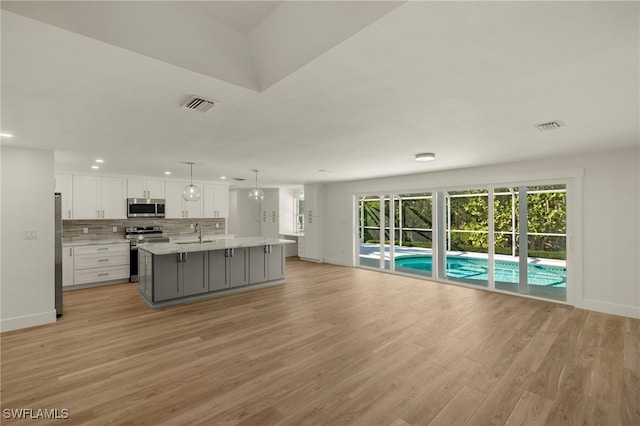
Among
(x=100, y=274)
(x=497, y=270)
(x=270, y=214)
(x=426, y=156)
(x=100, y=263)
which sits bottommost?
(x=497, y=270)

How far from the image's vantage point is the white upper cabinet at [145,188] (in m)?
6.85

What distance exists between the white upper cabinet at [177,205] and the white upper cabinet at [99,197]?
909 millimetres

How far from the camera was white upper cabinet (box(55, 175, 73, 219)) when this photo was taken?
19.7 feet

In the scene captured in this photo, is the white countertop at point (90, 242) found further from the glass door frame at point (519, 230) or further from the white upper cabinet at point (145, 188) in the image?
the glass door frame at point (519, 230)

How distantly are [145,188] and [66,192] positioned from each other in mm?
1441

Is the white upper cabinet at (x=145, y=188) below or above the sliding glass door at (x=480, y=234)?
above

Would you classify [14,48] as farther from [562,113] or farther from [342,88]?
[562,113]

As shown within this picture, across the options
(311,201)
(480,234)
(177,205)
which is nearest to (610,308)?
(480,234)

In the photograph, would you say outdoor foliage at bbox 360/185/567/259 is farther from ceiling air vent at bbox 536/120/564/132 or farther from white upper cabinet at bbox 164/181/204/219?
white upper cabinet at bbox 164/181/204/219

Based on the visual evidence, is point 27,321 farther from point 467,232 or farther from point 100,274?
point 467,232

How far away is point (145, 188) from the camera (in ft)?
23.1

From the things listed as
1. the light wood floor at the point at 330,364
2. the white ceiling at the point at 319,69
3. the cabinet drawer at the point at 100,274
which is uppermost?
the white ceiling at the point at 319,69

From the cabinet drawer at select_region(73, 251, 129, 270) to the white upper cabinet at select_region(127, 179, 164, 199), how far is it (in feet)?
4.57

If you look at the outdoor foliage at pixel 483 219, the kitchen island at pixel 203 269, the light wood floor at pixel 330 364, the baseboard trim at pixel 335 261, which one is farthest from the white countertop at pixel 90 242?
the outdoor foliage at pixel 483 219
